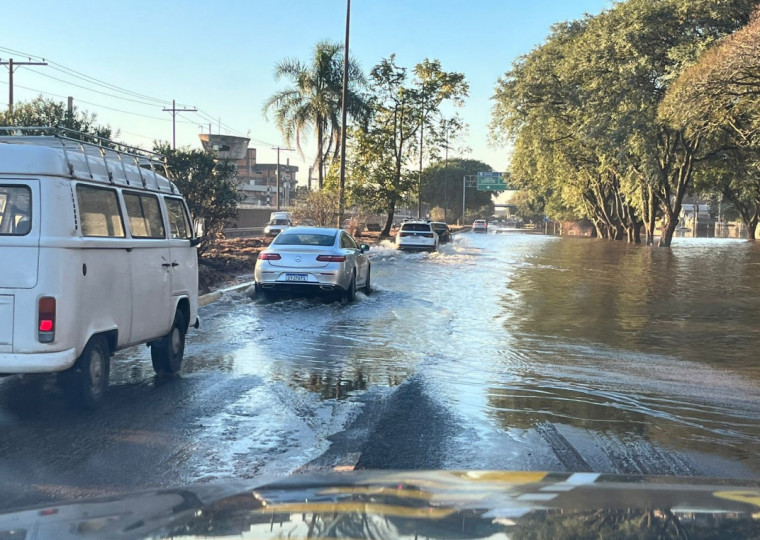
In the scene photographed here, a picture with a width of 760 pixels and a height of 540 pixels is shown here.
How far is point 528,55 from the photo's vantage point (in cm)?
4484

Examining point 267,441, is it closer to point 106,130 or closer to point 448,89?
point 106,130

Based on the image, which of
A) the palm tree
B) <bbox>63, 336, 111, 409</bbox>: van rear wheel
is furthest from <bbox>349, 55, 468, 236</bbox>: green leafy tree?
<bbox>63, 336, 111, 409</bbox>: van rear wheel

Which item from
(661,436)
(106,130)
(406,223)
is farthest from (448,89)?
(661,436)

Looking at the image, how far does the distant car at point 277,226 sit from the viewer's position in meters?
39.1

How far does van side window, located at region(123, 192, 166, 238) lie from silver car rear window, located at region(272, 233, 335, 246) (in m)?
6.83

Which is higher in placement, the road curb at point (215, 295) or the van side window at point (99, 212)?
the van side window at point (99, 212)

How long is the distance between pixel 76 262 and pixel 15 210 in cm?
59

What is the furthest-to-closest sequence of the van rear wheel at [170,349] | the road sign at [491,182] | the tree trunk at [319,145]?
1. the road sign at [491,182]
2. the tree trunk at [319,145]
3. the van rear wheel at [170,349]

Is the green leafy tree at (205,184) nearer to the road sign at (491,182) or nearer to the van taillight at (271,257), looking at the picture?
the van taillight at (271,257)

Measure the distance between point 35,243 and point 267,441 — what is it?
7.27ft

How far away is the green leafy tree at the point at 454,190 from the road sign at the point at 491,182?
77.9 feet

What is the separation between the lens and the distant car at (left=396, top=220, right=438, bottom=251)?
34.9 metres

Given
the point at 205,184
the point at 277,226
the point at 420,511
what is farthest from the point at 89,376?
the point at 277,226

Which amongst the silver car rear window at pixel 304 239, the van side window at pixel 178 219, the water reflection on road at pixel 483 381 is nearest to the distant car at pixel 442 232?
the water reflection on road at pixel 483 381
